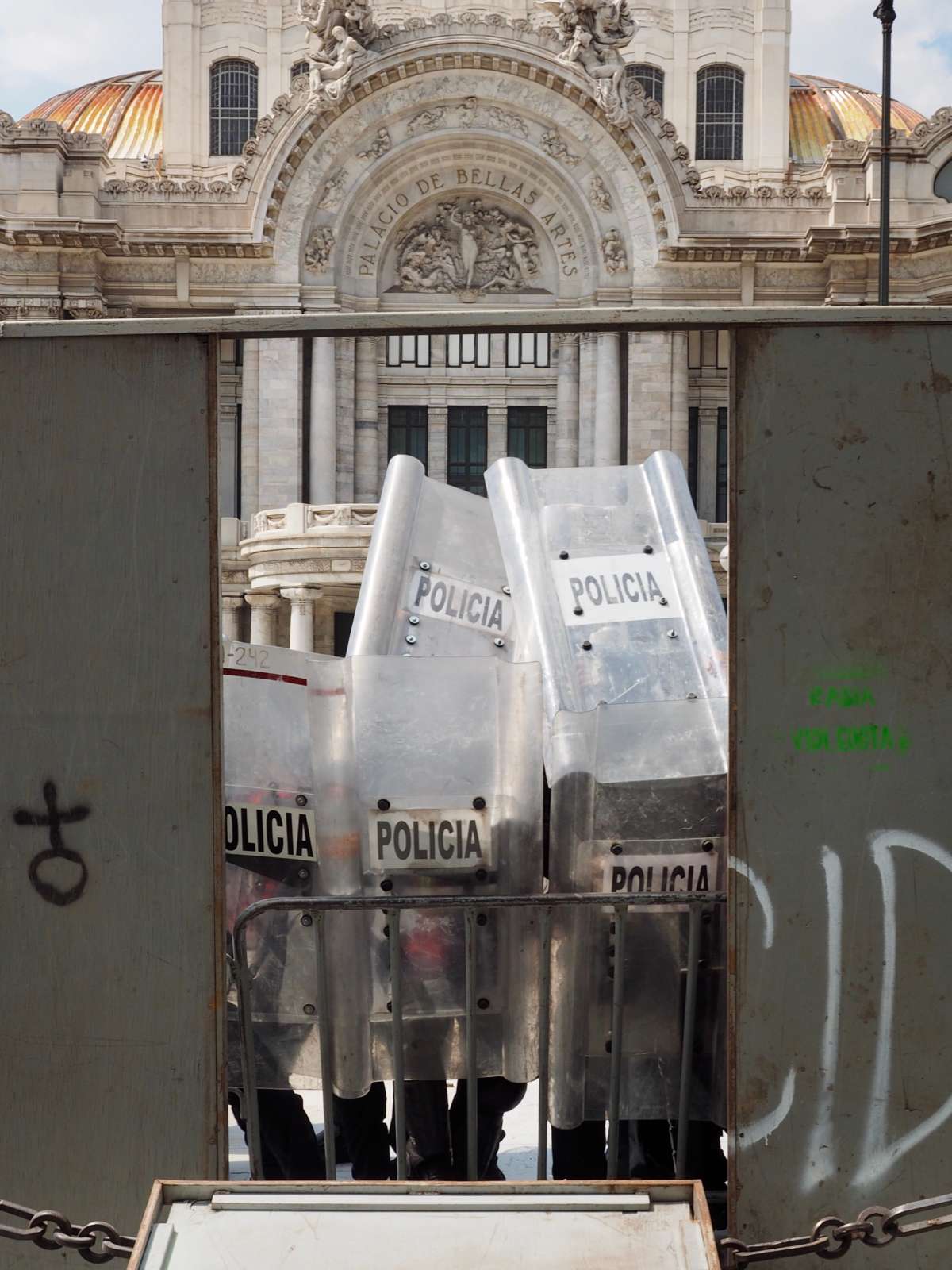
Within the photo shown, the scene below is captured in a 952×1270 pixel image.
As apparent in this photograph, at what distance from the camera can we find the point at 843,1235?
3283 mm

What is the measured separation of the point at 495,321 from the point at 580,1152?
2.45 m

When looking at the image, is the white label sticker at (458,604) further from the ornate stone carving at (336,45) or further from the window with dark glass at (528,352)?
the ornate stone carving at (336,45)

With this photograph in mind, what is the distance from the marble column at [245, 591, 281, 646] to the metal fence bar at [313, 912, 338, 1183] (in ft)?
82.0

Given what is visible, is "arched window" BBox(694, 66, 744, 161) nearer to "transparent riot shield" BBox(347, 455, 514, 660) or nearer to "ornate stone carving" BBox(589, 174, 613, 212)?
"ornate stone carving" BBox(589, 174, 613, 212)

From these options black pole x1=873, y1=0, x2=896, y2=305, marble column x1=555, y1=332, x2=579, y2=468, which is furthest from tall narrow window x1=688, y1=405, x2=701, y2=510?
black pole x1=873, y1=0, x2=896, y2=305

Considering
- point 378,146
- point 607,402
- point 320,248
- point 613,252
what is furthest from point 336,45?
point 607,402

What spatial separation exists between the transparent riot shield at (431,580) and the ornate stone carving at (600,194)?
28.8 meters

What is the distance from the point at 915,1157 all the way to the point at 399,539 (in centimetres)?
248

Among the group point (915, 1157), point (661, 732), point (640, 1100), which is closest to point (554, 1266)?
point (915, 1157)

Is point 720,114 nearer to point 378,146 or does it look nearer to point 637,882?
point 378,146

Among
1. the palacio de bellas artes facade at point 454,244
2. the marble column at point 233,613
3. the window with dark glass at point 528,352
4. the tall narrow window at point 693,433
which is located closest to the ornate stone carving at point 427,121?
the palacio de bellas artes facade at point 454,244

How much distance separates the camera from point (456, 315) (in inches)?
149

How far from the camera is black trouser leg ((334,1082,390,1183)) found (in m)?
4.64

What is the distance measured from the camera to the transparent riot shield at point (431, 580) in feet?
16.3
